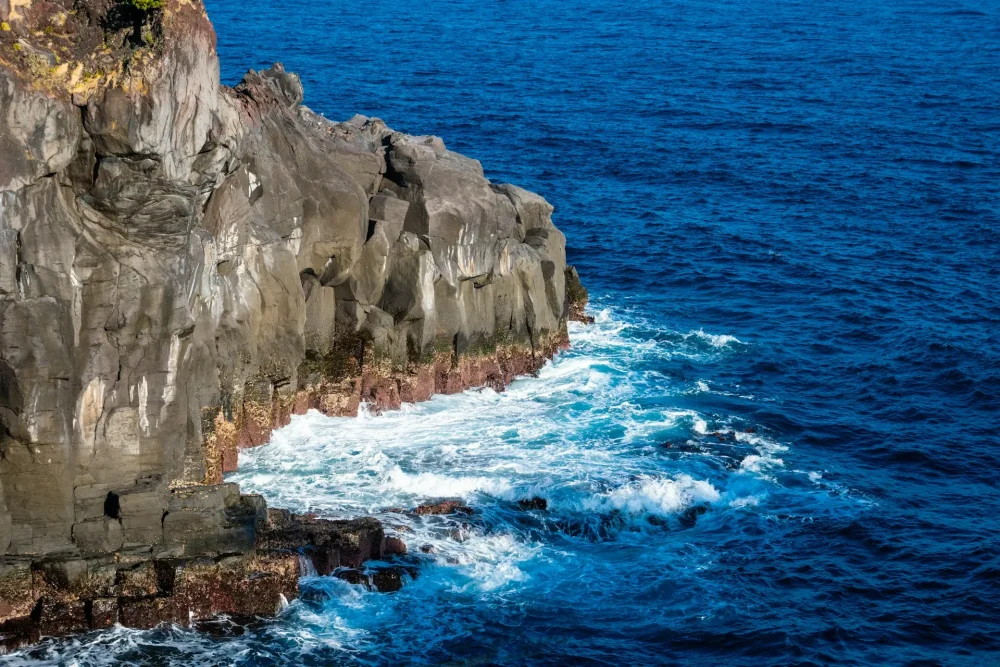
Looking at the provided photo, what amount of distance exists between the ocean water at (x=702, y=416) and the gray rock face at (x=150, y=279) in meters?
3.63

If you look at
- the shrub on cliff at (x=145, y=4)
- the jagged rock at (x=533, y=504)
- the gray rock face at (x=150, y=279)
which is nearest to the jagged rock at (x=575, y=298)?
the gray rock face at (x=150, y=279)

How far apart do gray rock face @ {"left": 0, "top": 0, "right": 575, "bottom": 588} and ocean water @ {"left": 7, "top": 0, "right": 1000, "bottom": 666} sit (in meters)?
3.63

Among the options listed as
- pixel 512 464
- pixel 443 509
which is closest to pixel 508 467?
pixel 512 464

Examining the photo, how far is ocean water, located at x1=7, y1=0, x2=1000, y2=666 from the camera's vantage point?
46.0 metres

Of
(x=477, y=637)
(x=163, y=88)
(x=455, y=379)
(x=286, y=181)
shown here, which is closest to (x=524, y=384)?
(x=455, y=379)

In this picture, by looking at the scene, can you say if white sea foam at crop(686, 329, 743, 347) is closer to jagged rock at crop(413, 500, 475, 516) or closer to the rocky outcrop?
jagged rock at crop(413, 500, 475, 516)

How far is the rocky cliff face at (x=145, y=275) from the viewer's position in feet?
140

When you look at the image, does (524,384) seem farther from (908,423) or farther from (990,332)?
(990,332)

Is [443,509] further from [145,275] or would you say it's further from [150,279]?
[145,275]

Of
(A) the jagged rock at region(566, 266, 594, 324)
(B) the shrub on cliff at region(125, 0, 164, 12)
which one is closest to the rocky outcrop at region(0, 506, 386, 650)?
(B) the shrub on cliff at region(125, 0, 164, 12)

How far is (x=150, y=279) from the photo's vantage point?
149 feet

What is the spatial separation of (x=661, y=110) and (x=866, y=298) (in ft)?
135

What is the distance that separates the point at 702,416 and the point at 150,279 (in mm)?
27584

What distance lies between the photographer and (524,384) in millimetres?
65062
